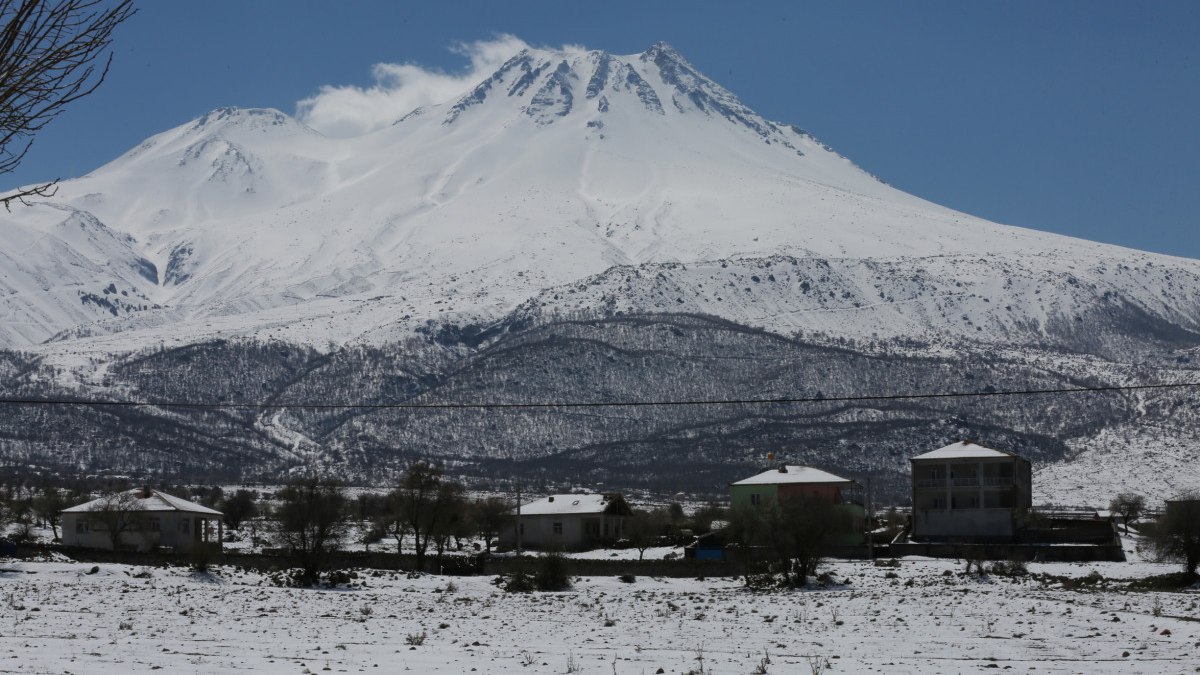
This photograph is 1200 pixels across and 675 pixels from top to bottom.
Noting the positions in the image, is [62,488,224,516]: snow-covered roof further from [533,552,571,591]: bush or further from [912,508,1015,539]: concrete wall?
[912,508,1015,539]: concrete wall

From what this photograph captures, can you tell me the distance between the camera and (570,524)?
93.2 metres

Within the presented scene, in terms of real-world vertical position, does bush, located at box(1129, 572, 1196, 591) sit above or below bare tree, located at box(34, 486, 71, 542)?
below

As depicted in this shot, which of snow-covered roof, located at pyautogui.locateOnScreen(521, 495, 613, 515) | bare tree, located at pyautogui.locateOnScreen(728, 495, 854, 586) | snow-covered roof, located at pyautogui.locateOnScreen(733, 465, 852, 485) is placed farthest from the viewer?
snow-covered roof, located at pyautogui.locateOnScreen(521, 495, 613, 515)

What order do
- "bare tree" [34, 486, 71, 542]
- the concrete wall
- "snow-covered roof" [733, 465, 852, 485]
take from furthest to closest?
"bare tree" [34, 486, 71, 542]
"snow-covered roof" [733, 465, 852, 485]
the concrete wall

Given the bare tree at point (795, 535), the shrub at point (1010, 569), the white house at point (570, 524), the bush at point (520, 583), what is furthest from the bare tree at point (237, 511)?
the shrub at point (1010, 569)

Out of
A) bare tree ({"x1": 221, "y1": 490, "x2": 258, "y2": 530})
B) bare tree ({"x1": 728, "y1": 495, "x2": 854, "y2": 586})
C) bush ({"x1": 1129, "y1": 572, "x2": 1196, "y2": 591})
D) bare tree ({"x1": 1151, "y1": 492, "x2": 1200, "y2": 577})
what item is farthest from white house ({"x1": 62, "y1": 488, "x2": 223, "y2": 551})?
bush ({"x1": 1129, "y1": 572, "x2": 1196, "y2": 591})

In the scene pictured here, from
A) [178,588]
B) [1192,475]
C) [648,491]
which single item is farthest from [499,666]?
[648,491]

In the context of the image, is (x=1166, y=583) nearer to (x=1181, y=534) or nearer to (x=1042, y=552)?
(x=1181, y=534)

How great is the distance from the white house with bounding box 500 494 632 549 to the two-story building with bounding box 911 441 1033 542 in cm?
1923

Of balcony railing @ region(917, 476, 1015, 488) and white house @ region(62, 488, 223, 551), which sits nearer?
white house @ region(62, 488, 223, 551)

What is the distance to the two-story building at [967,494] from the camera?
81.4m

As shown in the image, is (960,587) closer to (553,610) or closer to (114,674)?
(553,610)

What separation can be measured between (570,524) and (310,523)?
38.3 m

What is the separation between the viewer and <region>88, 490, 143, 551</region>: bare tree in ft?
248
